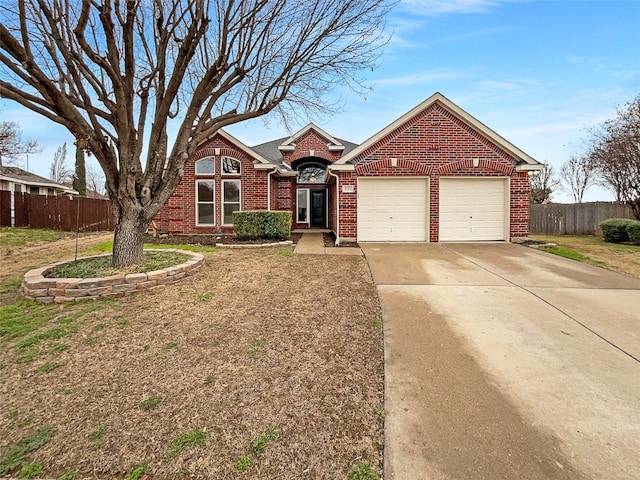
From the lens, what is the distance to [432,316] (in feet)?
14.3

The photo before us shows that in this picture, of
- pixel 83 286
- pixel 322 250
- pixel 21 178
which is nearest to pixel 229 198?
pixel 322 250

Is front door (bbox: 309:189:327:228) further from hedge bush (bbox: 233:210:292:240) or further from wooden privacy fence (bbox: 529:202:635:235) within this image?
wooden privacy fence (bbox: 529:202:635:235)

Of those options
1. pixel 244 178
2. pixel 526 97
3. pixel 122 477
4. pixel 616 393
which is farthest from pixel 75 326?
pixel 526 97

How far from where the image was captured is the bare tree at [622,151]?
599 inches

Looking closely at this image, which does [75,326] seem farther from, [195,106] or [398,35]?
[398,35]

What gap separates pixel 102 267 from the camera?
240 inches

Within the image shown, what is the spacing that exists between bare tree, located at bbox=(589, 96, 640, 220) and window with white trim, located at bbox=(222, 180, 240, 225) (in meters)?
18.1

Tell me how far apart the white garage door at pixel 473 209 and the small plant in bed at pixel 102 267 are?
27.5 ft

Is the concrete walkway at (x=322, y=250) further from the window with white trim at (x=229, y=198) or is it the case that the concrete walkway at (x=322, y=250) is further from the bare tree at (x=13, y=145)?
the bare tree at (x=13, y=145)

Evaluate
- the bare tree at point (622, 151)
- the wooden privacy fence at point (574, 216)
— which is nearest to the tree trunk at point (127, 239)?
the wooden privacy fence at point (574, 216)

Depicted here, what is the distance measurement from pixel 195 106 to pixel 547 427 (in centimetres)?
744

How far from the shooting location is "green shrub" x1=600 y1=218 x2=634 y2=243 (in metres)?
12.6

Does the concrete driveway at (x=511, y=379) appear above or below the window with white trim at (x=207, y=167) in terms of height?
below

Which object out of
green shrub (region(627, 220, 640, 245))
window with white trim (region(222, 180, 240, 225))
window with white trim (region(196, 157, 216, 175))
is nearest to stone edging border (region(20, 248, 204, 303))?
window with white trim (region(222, 180, 240, 225))
